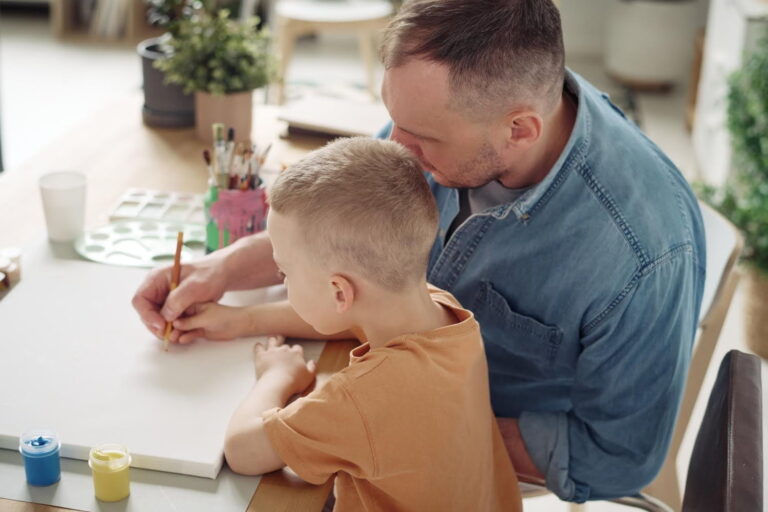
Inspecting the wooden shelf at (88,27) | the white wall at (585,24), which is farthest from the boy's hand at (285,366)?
the wooden shelf at (88,27)

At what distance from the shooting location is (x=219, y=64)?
201 centimetres

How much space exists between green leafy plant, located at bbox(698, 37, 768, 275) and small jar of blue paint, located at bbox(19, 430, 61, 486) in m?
2.35

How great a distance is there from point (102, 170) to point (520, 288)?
95 cm

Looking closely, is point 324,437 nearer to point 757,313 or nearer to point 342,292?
point 342,292

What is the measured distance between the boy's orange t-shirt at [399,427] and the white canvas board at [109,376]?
0.38 feet

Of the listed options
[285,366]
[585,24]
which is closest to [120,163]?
[285,366]

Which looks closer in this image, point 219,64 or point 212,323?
point 212,323

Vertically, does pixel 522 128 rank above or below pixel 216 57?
above

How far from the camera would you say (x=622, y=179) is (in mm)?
1324

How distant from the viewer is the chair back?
35.5 inches

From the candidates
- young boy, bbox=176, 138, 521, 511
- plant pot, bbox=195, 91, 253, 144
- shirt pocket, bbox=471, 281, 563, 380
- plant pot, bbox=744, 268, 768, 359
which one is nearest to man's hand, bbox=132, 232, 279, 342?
young boy, bbox=176, 138, 521, 511

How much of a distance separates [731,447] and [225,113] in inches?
54.2

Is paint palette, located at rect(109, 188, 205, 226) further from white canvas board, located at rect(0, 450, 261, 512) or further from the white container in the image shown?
the white container

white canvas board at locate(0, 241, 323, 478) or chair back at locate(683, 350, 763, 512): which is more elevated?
chair back at locate(683, 350, 763, 512)
